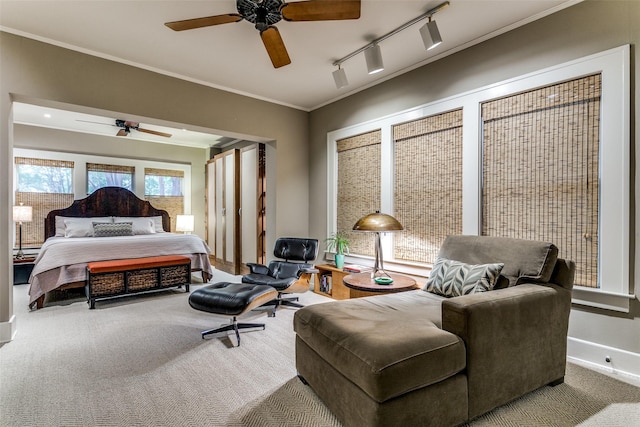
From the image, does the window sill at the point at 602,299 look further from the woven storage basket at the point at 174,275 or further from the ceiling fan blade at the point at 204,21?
the woven storage basket at the point at 174,275

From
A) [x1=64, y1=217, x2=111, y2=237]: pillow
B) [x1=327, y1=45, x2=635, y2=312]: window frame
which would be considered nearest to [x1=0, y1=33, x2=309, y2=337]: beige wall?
[x1=64, y1=217, x2=111, y2=237]: pillow

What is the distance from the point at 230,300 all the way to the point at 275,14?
90.8 inches

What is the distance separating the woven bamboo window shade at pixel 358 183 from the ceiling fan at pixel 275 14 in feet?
6.39

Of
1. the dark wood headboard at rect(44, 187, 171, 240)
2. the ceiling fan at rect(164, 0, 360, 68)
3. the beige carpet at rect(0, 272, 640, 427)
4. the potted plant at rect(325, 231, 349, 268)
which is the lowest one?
the beige carpet at rect(0, 272, 640, 427)

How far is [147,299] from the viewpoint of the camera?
425cm

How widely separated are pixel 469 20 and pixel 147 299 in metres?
4.84

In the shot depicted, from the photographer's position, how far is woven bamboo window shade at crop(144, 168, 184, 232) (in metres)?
6.83

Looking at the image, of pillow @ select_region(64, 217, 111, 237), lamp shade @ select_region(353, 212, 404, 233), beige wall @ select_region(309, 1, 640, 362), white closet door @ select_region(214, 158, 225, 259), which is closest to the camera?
beige wall @ select_region(309, 1, 640, 362)

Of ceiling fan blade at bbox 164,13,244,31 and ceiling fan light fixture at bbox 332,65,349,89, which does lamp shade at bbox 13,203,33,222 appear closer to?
ceiling fan blade at bbox 164,13,244,31

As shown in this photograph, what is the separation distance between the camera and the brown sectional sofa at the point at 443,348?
1448mm

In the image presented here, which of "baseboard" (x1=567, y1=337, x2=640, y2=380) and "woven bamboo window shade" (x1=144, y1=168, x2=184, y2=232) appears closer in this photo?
"baseboard" (x1=567, y1=337, x2=640, y2=380)

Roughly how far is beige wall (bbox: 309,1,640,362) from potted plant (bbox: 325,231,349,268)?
1.69 m

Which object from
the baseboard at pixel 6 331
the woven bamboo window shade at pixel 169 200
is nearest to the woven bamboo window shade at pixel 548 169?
the baseboard at pixel 6 331

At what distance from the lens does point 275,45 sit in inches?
102
